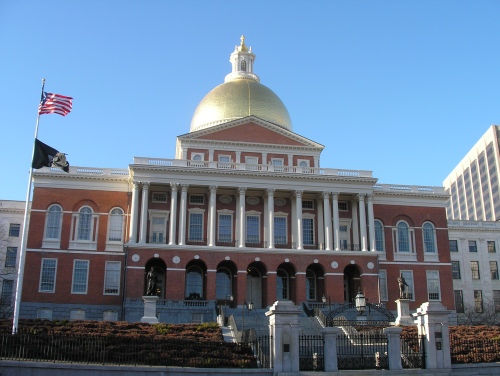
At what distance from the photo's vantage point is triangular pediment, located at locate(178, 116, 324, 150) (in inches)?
2339

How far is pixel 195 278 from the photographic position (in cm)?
5534

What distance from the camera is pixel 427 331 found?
87.8 ft

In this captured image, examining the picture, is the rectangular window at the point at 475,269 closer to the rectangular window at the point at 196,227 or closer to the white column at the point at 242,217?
the white column at the point at 242,217

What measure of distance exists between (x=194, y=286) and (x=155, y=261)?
167 inches

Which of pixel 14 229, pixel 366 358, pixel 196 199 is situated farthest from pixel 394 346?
pixel 14 229

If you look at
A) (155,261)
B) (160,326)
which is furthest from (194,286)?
(160,326)

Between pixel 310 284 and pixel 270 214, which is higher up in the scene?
pixel 270 214

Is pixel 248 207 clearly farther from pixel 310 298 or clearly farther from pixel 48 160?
pixel 48 160

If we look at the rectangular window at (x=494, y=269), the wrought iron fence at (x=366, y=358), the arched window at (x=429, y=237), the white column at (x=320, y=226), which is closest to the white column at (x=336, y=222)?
the white column at (x=320, y=226)

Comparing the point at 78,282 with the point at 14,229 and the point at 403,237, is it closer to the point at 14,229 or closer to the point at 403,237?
the point at 14,229

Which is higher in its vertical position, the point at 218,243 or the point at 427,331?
the point at 218,243

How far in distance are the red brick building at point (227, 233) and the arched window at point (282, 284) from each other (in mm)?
112

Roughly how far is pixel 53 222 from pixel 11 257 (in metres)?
14.8

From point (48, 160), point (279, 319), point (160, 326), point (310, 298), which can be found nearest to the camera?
point (279, 319)
